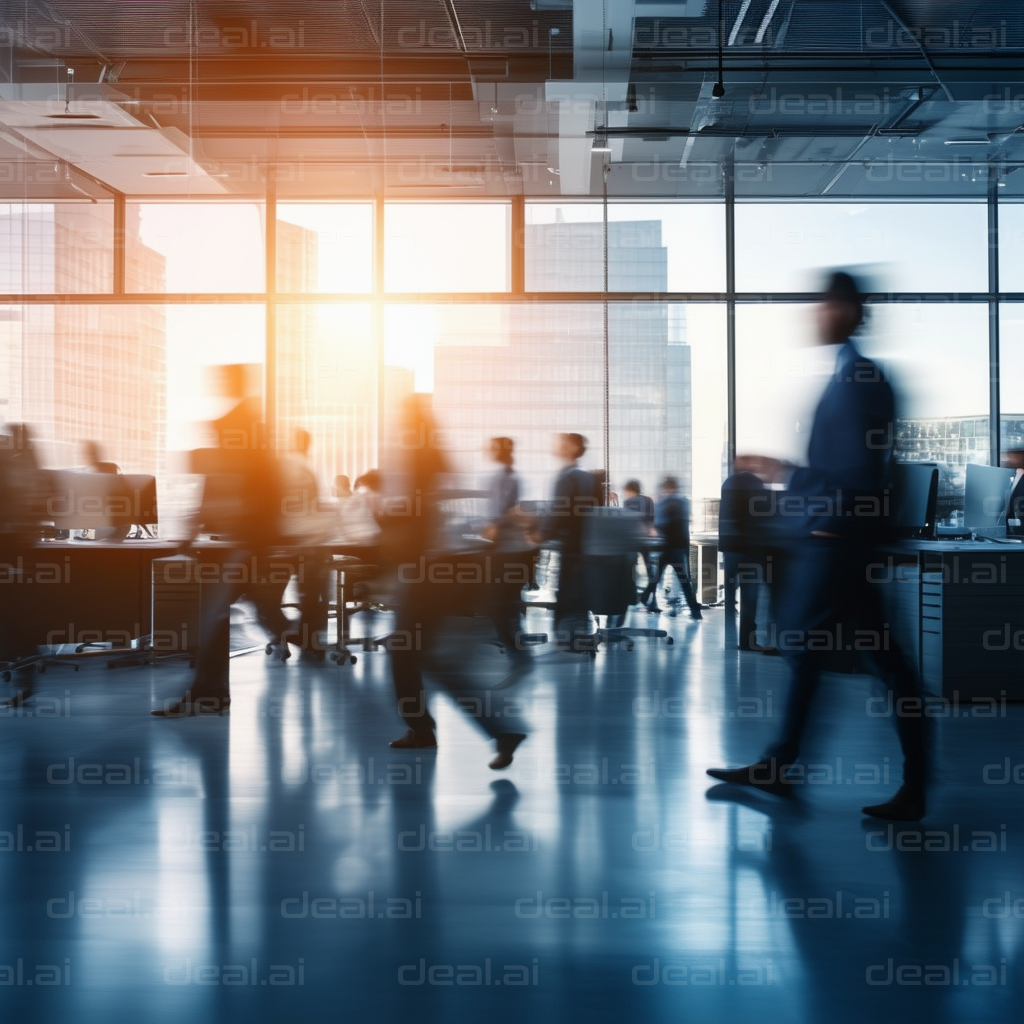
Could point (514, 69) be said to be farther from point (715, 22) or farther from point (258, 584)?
point (258, 584)

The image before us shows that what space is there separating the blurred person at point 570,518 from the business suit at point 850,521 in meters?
2.67

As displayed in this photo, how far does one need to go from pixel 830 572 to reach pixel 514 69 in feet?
19.8

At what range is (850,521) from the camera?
2531 millimetres

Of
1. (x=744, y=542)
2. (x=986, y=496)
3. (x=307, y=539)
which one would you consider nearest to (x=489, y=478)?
(x=307, y=539)

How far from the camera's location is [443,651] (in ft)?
10.0

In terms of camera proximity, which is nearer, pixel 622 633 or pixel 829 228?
pixel 622 633

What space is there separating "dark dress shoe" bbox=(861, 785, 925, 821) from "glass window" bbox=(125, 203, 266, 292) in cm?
775

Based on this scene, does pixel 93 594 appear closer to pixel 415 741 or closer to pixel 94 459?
pixel 94 459

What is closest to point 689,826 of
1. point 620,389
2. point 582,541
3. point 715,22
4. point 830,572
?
point 830,572

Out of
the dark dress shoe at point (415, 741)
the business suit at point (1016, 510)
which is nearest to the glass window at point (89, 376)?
the dark dress shoe at point (415, 741)

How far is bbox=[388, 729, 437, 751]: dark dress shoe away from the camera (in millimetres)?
3385

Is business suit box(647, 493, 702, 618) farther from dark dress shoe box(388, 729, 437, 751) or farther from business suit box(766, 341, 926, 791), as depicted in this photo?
business suit box(766, 341, 926, 791)

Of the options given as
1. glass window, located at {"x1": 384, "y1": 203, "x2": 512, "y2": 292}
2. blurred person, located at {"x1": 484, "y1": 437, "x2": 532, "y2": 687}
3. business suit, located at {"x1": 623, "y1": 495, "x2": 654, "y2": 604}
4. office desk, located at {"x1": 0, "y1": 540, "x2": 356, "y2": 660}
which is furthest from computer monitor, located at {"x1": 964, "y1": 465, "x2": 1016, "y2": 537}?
glass window, located at {"x1": 384, "y1": 203, "x2": 512, "y2": 292}

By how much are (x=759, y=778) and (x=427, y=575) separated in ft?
4.38
